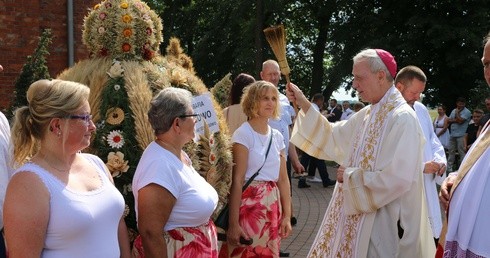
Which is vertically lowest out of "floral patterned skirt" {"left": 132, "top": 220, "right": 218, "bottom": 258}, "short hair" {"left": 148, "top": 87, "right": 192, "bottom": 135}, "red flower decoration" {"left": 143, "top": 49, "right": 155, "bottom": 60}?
"floral patterned skirt" {"left": 132, "top": 220, "right": 218, "bottom": 258}

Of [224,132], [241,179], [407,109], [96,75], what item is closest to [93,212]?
[96,75]

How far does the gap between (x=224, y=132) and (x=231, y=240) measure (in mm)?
899

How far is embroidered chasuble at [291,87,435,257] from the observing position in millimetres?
4172

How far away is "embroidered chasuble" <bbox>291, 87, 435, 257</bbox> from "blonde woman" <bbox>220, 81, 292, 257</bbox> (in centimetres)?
54

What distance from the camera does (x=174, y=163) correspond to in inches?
125

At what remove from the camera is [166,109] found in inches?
126

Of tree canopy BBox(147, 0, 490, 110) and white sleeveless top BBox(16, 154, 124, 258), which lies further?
tree canopy BBox(147, 0, 490, 110)

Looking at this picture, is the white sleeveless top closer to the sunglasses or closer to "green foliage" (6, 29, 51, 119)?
the sunglasses

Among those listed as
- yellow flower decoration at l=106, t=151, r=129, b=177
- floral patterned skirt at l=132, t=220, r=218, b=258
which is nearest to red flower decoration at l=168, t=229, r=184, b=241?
floral patterned skirt at l=132, t=220, r=218, b=258

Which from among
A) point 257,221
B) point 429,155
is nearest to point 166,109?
point 257,221

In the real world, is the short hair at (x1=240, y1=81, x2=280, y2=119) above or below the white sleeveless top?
above

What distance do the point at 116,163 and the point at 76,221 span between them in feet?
3.15

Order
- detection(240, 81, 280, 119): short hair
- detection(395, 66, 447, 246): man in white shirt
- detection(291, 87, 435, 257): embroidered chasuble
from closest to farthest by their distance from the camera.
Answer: detection(291, 87, 435, 257): embroidered chasuble → detection(240, 81, 280, 119): short hair → detection(395, 66, 447, 246): man in white shirt

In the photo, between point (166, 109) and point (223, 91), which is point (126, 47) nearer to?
point (166, 109)
